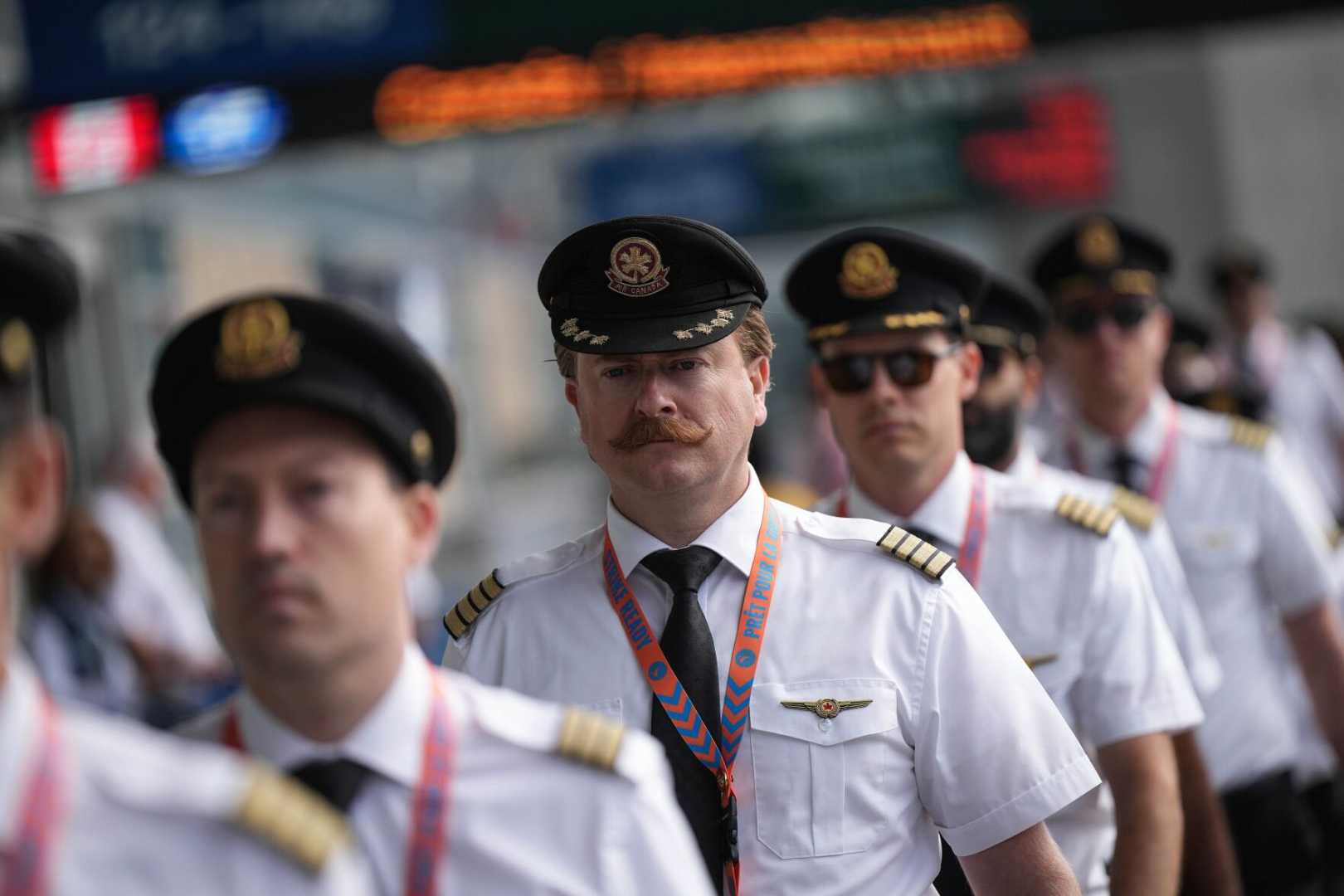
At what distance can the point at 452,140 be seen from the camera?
292 inches

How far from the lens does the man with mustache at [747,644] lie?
111 inches

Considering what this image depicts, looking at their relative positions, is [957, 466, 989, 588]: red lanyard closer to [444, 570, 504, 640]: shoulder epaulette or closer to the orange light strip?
[444, 570, 504, 640]: shoulder epaulette

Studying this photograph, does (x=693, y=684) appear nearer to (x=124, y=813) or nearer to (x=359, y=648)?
(x=359, y=648)

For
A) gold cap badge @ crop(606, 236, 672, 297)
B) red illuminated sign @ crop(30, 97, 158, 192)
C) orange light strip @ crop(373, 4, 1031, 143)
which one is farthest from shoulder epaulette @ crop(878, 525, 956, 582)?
red illuminated sign @ crop(30, 97, 158, 192)

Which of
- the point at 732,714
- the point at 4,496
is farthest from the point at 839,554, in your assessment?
the point at 4,496

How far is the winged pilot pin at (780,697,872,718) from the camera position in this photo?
285cm

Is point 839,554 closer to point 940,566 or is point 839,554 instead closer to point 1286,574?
point 940,566

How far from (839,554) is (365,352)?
1.14m

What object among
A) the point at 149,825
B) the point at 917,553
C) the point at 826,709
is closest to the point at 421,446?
the point at 149,825

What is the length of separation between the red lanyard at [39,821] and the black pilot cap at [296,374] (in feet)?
1.45

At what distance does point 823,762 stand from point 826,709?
3.5 inches

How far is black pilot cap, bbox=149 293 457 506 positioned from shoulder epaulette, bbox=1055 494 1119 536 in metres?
1.86

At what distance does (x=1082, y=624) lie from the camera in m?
3.68

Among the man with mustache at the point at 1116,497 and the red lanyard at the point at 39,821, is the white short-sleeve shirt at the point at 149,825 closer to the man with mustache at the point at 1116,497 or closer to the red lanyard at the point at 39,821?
the red lanyard at the point at 39,821
